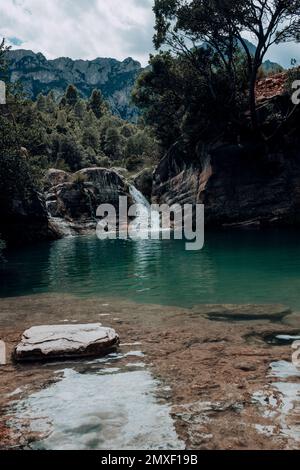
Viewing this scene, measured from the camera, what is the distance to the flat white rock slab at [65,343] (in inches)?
285

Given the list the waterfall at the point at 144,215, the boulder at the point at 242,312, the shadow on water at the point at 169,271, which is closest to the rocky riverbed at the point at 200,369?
the boulder at the point at 242,312

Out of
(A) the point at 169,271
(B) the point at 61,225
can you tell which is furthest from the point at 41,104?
(A) the point at 169,271

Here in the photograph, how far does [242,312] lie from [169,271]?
731 cm

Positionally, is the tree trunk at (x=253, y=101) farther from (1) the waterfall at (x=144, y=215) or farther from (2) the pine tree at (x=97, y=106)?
(2) the pine tree at (x=97, y=106)

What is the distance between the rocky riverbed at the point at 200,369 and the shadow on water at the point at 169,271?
1.71 meters

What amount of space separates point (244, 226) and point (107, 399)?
3097 centimetres

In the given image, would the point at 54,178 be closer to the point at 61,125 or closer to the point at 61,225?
the point at 61,225

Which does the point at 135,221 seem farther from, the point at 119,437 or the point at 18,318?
the point at 119,437

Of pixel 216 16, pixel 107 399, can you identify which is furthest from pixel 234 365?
pixel 216 16

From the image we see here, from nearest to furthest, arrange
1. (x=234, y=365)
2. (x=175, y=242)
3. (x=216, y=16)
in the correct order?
(x=234, y=365) < (x=175, y=242) < (x=216, y=16)

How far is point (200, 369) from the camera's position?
6555mm

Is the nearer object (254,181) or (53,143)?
(254,181)

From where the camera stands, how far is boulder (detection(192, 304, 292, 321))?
9.80m
